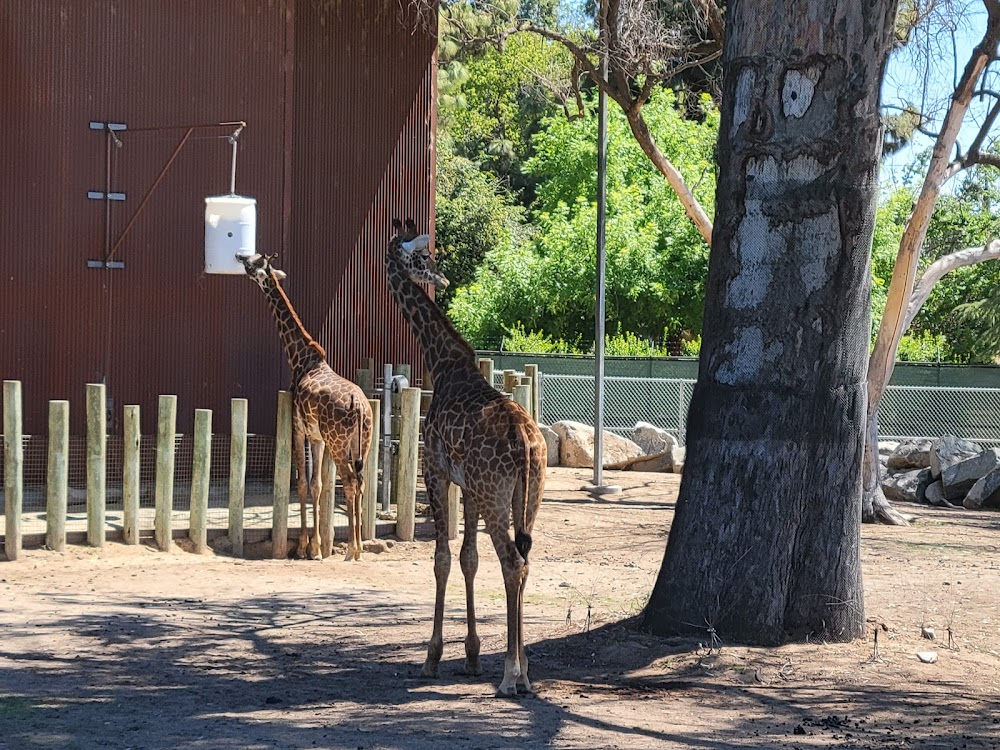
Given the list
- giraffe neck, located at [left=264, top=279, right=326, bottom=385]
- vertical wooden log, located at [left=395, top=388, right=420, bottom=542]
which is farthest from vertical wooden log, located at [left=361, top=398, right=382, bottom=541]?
giraffe neck, located at [left=264, top=279, right=326, bottom=385]

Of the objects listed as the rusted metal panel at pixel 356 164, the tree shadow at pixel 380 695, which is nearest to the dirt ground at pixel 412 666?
the tree shadow at pixel 380 695

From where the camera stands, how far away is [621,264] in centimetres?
3000

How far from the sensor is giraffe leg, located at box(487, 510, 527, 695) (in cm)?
657

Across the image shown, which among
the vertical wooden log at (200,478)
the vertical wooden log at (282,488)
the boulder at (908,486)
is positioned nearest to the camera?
the vertical wooden log at (200,478)

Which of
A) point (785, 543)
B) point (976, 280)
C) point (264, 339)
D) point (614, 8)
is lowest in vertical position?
point (785, 543)

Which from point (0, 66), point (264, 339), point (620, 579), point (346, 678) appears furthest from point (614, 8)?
point (346, 678)

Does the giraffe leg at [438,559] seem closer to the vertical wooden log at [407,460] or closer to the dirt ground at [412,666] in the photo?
the dirt ground at [412,666]

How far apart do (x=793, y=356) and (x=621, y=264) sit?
73.8 feet

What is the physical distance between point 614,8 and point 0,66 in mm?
7426

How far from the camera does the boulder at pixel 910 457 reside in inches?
775

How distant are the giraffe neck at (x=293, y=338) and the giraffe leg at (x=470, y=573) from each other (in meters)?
4.52

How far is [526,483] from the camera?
22.7 ft

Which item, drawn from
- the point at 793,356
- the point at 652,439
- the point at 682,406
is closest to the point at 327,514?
the point at 793,356

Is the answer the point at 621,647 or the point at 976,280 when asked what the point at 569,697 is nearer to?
the point at 621,647
